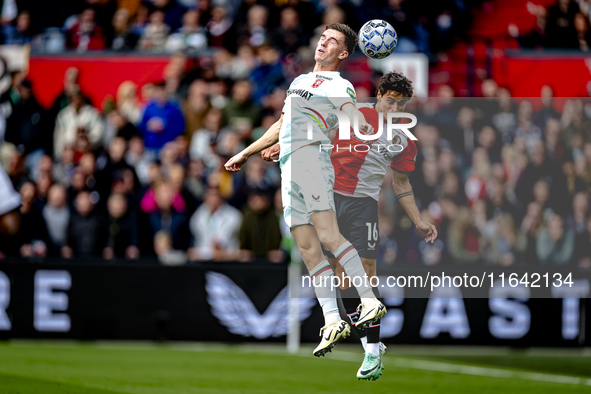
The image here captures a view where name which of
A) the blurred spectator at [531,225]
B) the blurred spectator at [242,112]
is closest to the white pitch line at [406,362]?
the blurred spectator at [242,112]

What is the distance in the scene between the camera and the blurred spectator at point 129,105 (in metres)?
13.2

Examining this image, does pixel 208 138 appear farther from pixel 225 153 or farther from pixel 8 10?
pixel 8 10

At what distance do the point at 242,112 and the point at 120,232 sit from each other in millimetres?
2488

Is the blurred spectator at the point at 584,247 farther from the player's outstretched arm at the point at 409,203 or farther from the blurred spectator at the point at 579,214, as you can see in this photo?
the player's outstretched arm at the point at 409,203

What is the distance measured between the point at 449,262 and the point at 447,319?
Result: 6273mm

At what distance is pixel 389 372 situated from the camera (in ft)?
A: 32.8

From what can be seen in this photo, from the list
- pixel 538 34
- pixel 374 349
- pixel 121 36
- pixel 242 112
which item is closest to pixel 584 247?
pixel 374 349

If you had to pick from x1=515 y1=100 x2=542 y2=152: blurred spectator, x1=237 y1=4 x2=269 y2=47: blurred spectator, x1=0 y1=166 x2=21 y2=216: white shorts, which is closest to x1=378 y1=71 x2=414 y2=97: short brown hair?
x1=515 y1=100 x2=542 y2=152: blurred spectator

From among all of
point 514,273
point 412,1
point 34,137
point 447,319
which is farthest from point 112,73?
Answer: point 514,273

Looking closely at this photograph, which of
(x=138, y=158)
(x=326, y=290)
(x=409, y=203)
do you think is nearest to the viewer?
(x=326, y=290)

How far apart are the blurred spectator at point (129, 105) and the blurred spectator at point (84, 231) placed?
2.07m

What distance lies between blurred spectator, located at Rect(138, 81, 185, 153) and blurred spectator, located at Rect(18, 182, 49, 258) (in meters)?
1.90

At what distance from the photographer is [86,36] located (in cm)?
1502

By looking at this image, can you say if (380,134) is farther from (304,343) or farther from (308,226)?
(304,343)
